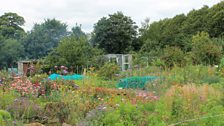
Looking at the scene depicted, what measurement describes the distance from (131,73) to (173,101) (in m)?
9.20

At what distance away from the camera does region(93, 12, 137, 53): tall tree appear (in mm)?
31984

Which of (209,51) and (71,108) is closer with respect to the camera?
(71,108)

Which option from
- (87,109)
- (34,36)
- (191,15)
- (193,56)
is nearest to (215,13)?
(191,15)

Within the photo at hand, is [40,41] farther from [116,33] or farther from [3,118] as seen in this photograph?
[3,118]

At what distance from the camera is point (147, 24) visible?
119ft

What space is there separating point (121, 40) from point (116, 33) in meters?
0.75

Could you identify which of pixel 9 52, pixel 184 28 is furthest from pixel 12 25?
pixel 184 28

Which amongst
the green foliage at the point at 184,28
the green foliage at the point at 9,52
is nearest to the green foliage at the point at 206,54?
the green foliage at the point at 184,28

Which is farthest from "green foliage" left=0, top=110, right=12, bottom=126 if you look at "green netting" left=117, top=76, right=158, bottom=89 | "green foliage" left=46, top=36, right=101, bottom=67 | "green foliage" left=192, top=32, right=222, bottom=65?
"green foliage" left=46, top=36, right=101, bottom=67

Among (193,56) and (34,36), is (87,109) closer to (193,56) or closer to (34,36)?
(193,56)

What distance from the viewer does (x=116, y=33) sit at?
1258 inches

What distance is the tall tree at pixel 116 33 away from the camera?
3198cm

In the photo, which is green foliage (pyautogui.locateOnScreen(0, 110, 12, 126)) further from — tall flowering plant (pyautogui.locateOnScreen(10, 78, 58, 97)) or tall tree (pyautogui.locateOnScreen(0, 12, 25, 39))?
tall tree (pyautogui.locateOnScreen(0, 12, 25, 39))

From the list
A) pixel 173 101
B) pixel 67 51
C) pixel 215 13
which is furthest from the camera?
pixel 215 13
